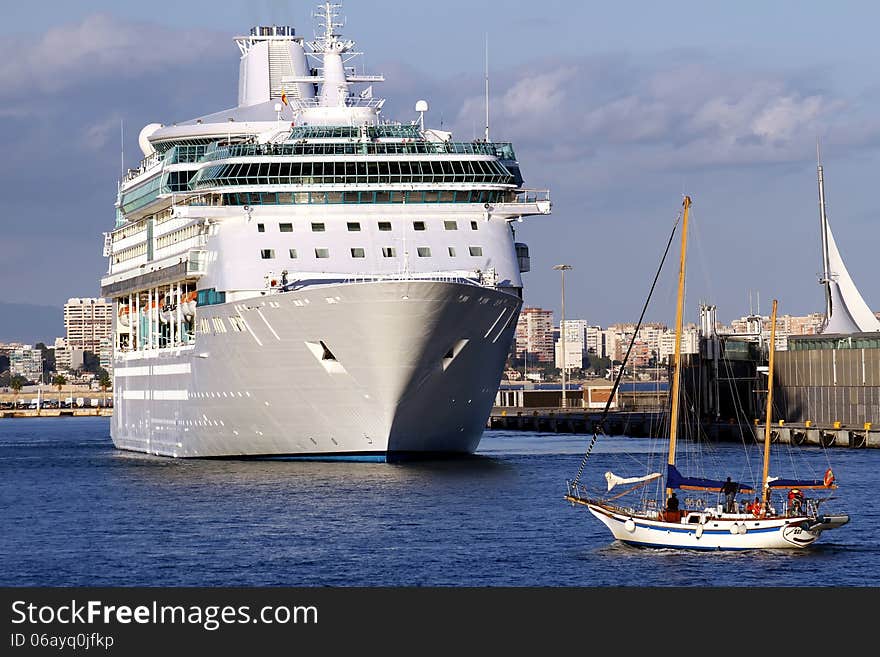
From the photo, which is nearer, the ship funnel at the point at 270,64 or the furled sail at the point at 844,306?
the ship funnel at the point at 270,64

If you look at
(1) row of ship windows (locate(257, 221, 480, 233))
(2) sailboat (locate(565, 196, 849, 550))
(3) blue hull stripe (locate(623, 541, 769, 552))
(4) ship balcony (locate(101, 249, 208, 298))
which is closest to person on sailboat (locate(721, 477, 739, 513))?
(2) sailboat (locate(565, 196, 849, 550))

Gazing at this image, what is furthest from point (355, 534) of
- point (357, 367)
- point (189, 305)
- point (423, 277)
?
point (189, 305)

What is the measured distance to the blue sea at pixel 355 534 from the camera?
3338 cm

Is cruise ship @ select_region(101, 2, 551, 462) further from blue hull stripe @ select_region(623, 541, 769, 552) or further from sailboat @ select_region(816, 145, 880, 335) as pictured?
sailboat @ select_region(816, 145, 880, 335)

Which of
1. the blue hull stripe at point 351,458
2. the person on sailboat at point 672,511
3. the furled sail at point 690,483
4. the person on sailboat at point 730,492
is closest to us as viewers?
the person on sailboat at point 730,492

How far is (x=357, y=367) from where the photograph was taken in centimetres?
5103

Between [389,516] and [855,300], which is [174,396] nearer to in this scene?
[389,516]

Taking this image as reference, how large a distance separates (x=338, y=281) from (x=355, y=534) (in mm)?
15342

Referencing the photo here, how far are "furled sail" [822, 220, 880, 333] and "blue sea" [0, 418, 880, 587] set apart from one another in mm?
23469

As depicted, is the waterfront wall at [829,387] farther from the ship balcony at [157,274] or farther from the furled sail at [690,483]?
the furled sail at [690,483]

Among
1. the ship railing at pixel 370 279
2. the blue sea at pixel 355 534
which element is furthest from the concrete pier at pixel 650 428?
the blue sea at pixel 355 534

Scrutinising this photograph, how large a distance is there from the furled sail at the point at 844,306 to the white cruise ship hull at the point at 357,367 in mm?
30357
